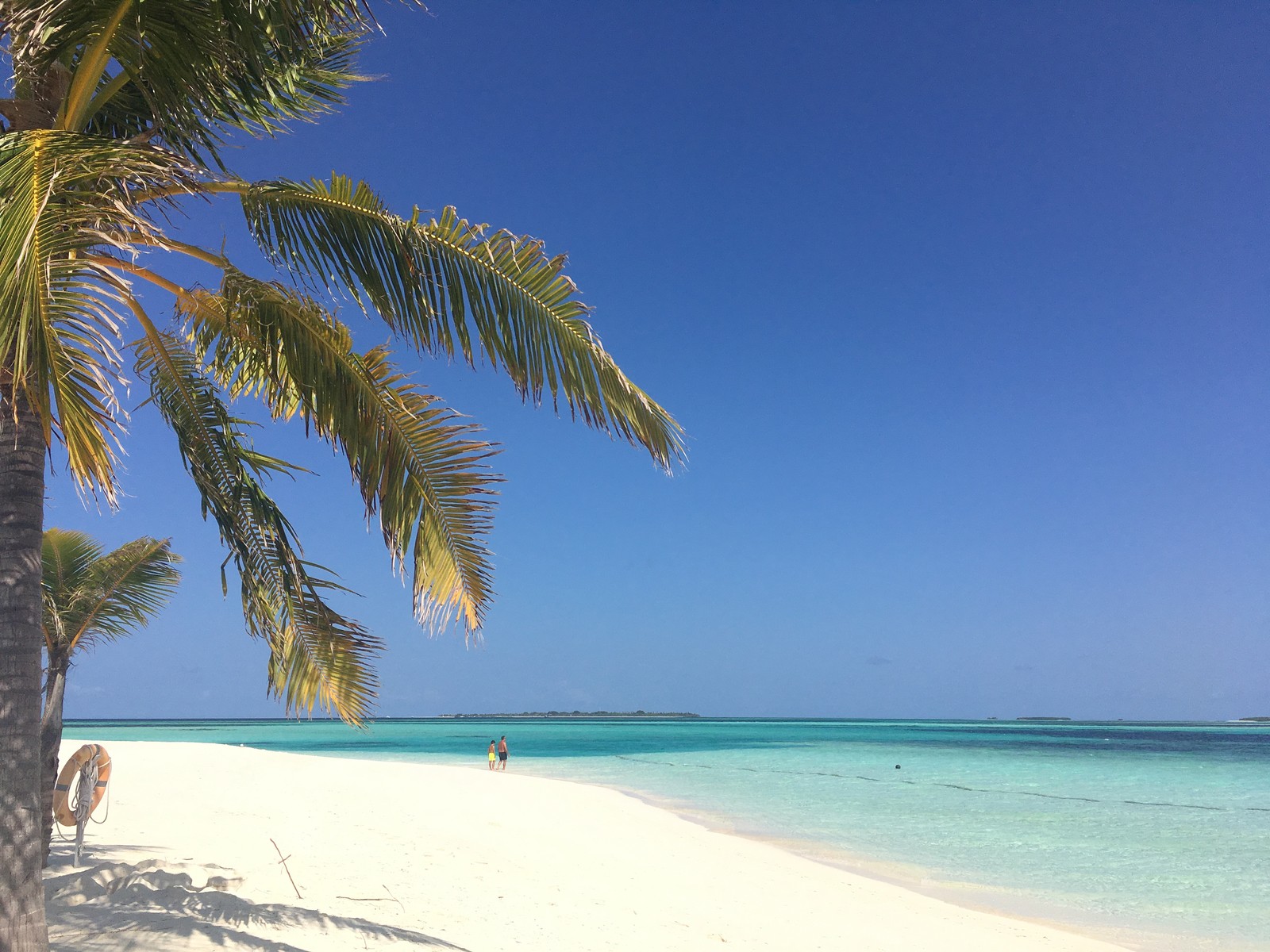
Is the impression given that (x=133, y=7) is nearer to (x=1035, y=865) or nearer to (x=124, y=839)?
(x=124, y=839)

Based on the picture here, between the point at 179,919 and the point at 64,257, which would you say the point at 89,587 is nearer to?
the point at 179,919

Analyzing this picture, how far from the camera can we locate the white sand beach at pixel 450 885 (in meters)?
5.34

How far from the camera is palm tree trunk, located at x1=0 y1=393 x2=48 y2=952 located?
3.16 meters

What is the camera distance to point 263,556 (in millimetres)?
4707

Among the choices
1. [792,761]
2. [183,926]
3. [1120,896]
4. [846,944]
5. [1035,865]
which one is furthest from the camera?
[792,761]

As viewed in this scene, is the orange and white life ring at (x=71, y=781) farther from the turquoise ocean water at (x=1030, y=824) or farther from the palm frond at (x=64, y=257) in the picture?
the palm frond at (x=64, y=257)

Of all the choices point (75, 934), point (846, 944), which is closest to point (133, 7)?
point (75, 934)

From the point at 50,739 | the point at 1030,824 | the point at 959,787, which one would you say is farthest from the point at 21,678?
the point at 959,787

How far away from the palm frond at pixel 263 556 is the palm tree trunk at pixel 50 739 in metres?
2.65

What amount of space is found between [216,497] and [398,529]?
1048 millimetres

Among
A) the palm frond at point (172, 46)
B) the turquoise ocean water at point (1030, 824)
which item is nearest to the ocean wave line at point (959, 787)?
the turquoise ocean water at point (1030, 824)

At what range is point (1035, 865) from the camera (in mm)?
12781

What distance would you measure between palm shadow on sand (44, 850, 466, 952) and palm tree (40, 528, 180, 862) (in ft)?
5.28

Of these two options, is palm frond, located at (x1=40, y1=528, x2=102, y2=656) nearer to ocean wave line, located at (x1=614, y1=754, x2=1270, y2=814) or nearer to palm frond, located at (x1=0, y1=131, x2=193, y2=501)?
palm frond, located at (x1=0, y1=131, x2=193, y2=501)
